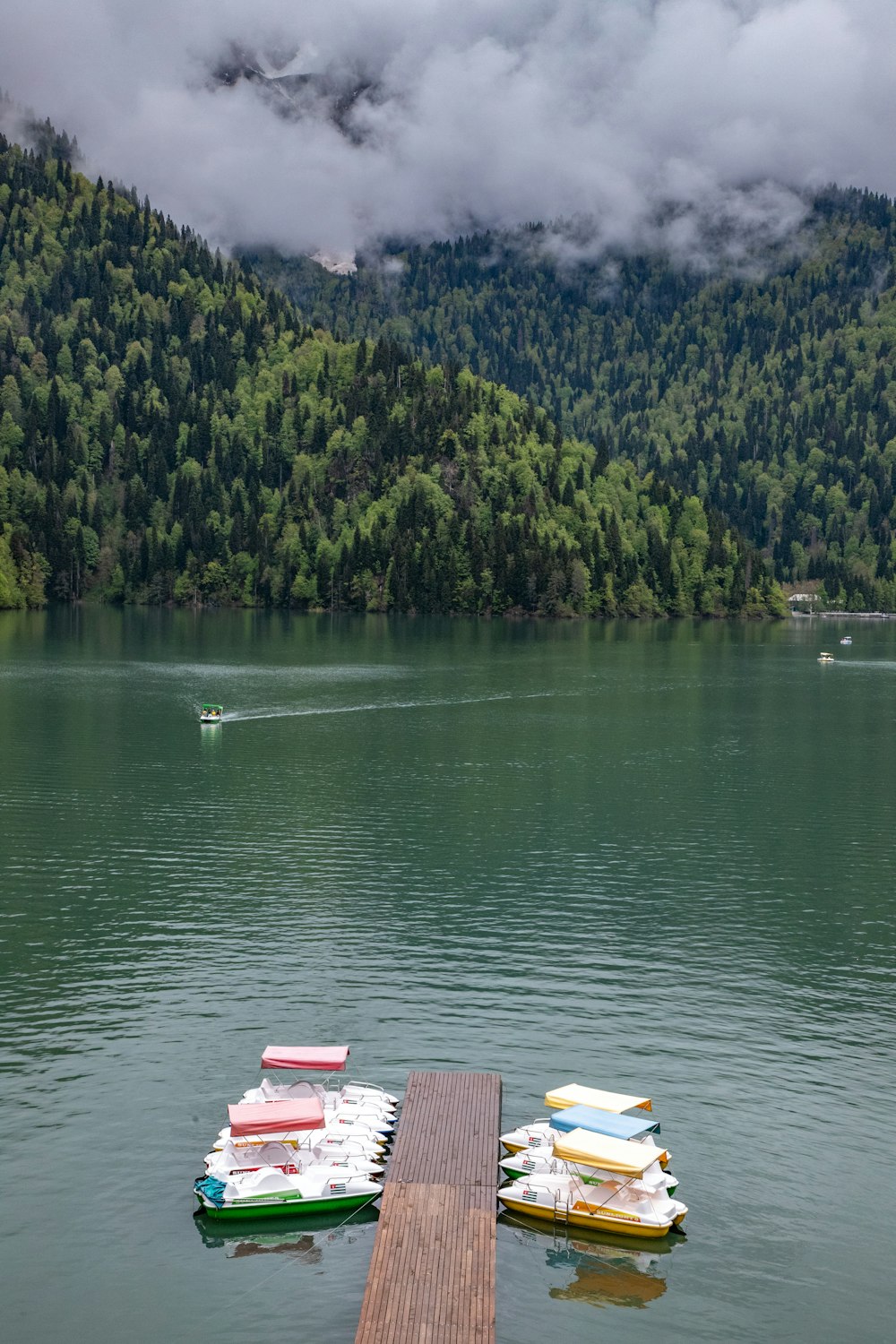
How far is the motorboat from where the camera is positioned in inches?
1698

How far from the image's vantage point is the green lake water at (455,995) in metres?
37.9

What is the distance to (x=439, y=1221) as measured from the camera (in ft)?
130

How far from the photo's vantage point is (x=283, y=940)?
66.4 metres

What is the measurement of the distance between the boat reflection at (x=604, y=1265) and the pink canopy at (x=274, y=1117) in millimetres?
7305

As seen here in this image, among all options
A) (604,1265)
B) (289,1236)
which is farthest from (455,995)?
(604,1265)

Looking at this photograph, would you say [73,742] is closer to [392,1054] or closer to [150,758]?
[150,758]

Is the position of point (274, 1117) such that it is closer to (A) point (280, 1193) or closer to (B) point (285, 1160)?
(B) point (285, 1160)

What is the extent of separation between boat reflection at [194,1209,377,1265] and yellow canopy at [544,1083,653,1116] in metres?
7.99

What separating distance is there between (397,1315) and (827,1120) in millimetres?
19811

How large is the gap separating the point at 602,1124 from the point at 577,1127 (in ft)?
2.80

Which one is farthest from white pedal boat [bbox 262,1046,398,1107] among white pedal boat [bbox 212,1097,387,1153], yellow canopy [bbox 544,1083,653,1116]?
yellow canopy [bbox 544,1083,653,1116]

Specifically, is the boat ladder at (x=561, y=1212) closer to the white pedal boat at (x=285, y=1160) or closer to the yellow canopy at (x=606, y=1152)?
the yellow canopy at (x=606, y=1152)

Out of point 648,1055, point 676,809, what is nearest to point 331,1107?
point 648,1055

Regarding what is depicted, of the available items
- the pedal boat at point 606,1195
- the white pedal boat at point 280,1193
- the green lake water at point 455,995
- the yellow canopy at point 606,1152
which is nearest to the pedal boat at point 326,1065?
the green lake water at point 455,995
